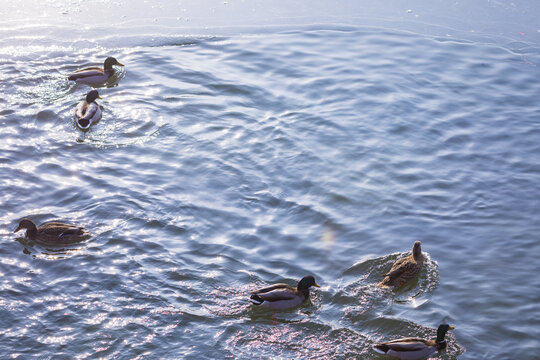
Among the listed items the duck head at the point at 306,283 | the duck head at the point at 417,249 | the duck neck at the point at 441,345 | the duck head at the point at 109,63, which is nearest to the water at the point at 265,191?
the duck neck at the point at 441,345

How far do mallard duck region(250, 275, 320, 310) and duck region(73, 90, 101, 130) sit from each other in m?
5.81

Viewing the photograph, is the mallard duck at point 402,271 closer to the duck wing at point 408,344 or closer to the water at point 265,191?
the water at point 265,191

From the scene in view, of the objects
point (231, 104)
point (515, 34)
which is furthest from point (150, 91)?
point (515, 34)

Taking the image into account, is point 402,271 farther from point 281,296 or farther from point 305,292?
point 281,296

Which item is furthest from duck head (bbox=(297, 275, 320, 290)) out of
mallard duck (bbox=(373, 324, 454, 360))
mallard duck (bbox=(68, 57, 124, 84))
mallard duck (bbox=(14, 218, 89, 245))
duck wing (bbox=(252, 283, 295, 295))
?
mallard duck (bbox=(68, 57, 124, 84))

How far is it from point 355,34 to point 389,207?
28.9 feet

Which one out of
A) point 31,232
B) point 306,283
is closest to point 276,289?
point 306,283

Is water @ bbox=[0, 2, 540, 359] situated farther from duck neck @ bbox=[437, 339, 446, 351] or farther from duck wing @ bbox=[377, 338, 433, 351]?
duck wing @ bbox=[377, 338, 433, 351]

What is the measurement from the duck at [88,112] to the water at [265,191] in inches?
10.2

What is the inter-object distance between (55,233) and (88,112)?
403cm

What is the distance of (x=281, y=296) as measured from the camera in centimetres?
813

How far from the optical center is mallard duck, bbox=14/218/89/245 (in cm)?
Answer: 896

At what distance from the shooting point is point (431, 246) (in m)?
9.73

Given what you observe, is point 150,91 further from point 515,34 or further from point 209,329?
point 515,34
